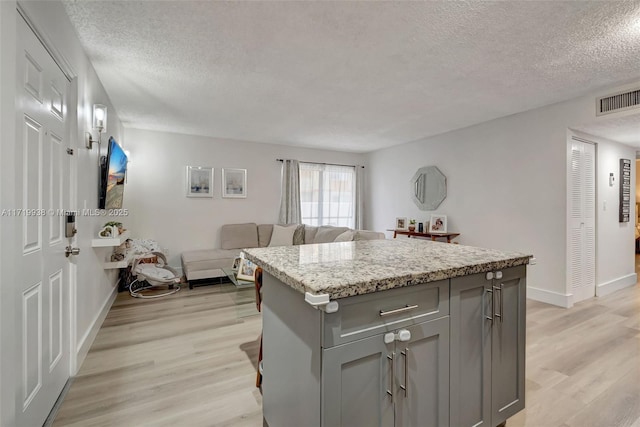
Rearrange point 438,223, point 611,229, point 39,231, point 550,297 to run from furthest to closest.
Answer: point 438,223, point 611,229, point 550,297, point 39,231

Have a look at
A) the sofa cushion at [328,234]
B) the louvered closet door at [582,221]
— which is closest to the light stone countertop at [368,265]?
the louvered closet door at [582,221]

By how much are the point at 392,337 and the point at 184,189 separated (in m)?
4.80

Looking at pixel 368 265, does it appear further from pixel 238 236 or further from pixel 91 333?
pixel 238 236

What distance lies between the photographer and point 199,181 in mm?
5129

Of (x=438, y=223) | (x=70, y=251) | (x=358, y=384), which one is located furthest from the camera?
(x=438, y=223)

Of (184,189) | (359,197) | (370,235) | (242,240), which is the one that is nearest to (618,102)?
(370,235)

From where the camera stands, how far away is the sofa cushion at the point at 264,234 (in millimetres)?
5363

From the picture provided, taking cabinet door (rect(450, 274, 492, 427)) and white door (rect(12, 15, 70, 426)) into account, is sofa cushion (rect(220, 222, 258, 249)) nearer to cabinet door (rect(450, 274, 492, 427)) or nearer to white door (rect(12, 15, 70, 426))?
white door (rect(12, 15, 70, 426))

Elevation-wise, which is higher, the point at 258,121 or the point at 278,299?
the point at 258,121

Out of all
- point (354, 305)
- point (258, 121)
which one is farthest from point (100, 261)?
point (354, 305)

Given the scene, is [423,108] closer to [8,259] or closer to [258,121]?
[258,121]

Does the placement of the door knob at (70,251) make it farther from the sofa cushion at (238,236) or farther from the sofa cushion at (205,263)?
the sofa cushion at (238,236)

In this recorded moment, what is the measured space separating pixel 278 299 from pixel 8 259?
3.74ft

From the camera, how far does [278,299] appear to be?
136cm
